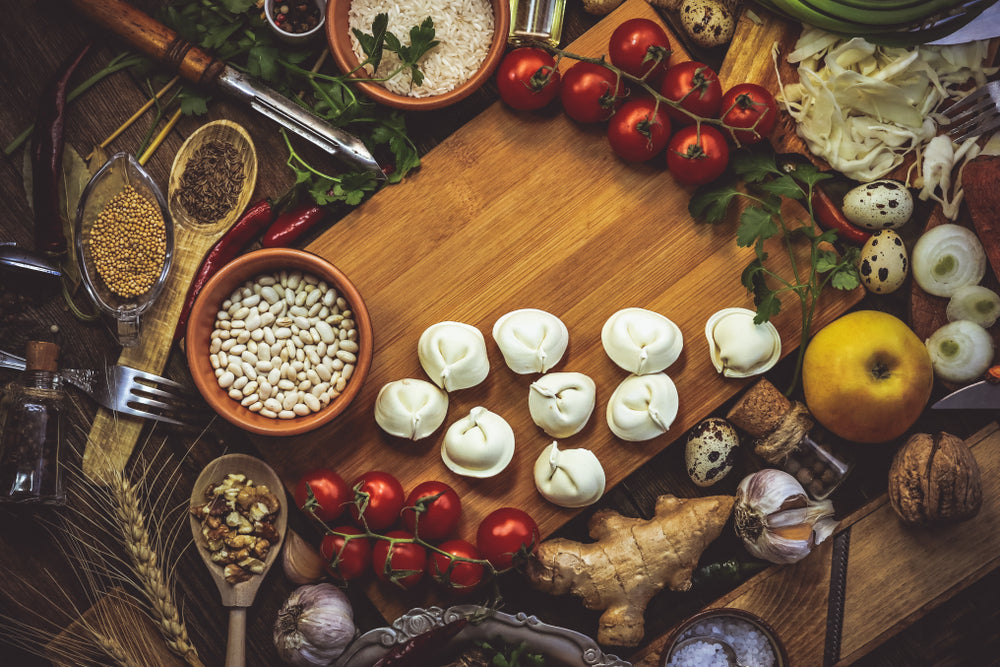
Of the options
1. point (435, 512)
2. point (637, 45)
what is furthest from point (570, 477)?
point (637, 45)

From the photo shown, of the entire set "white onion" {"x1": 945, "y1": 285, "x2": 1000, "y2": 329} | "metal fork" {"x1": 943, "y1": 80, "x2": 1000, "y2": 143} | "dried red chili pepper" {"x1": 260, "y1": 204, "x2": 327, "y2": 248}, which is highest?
"metal fork" {"x1": 943, "y1": 80, "x2": 1000, "y2": 143}

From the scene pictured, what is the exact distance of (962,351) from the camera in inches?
64.6

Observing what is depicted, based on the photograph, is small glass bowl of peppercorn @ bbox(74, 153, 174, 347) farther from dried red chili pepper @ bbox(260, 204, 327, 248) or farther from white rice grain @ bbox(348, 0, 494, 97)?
white rice grain @ bbox(348, 0, 494, 97)

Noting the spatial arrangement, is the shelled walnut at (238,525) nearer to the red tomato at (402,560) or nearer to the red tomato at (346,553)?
the red tomato at (346,553)

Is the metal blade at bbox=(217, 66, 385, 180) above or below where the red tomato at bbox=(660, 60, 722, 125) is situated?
below

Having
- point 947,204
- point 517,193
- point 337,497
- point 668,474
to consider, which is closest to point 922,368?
point 947,204

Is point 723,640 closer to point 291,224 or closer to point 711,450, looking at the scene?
point 711,450

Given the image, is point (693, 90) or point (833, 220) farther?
point (833, 220)

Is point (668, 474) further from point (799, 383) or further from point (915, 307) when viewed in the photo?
point (915, 307)

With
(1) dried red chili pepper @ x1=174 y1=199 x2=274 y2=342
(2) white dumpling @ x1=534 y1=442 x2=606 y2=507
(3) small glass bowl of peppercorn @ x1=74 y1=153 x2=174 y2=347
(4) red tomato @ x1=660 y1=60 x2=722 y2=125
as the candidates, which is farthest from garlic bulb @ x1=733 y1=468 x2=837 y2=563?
(3) small glass bowl of peppercorn @ x1=74 y1=153 x2=174 y2=347

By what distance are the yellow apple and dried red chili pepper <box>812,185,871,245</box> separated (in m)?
0.20

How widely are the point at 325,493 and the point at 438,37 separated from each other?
1131 mm

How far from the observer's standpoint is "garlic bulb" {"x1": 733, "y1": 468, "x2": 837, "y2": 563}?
1.60 metres

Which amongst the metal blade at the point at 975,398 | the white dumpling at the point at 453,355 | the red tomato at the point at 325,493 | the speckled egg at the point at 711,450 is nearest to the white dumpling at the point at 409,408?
the white dumpling at the point at 453,355
